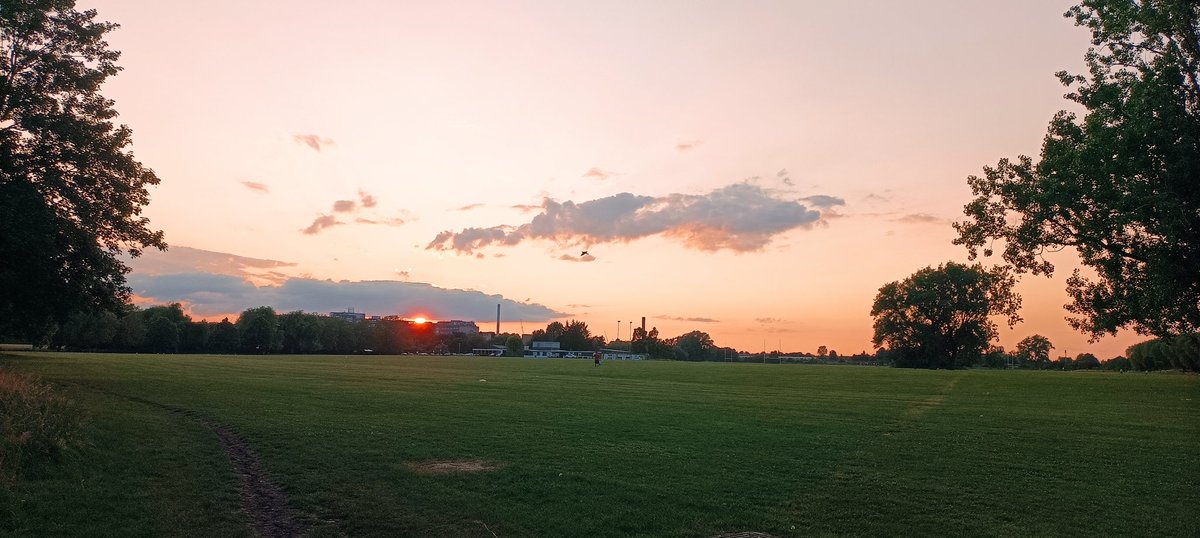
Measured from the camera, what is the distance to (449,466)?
1756 centimetres

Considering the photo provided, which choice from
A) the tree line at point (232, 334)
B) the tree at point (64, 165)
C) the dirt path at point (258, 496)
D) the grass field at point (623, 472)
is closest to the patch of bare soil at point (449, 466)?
the grass field at point (623, 472)

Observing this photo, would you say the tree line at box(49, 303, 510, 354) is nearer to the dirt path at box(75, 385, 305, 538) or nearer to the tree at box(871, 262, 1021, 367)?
the dirt path at box(75, 385, 305, 538)

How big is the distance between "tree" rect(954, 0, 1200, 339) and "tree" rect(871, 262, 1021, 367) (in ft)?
293

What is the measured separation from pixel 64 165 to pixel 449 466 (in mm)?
29231

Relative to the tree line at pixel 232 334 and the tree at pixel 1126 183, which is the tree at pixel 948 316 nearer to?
the tree at pixel 1126 183

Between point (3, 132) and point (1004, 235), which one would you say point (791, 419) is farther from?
point (3, 132)

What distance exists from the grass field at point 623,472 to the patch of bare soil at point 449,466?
1.18 feet

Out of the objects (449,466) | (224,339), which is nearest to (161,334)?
(224,339)

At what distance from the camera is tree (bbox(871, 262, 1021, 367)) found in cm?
12181

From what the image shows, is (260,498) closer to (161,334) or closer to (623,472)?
(623,472)

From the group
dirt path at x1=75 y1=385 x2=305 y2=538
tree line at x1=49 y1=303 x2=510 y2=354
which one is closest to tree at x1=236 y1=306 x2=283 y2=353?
tree line at x1=49 y1=303 x2=510 y2=354

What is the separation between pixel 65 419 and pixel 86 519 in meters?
8.48

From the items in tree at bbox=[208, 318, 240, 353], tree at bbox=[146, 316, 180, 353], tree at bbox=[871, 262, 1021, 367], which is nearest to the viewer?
tree at bbox=[871, 262, 1021, 367]

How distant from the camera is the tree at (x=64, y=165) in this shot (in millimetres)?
31906
